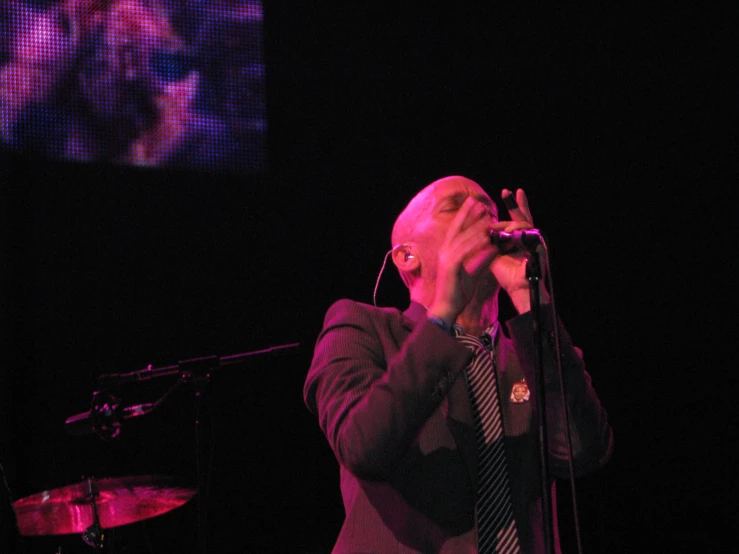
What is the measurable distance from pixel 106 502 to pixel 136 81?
1837 mm

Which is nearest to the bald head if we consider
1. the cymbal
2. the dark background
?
the cymbal

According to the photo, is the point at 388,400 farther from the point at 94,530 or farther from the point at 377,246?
the point at 377,246

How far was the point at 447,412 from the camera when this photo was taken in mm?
1738

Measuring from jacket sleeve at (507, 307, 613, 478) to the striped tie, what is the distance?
0.10 metres

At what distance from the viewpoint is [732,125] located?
Answer: 12.7 ft

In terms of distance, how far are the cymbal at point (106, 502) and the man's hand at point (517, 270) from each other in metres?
1.58

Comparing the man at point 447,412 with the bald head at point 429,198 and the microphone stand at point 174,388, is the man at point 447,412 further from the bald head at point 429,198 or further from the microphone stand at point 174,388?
the microphone stand at point 174,388

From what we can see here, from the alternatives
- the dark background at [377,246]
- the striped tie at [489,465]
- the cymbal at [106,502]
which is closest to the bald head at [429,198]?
the striped tie at [489,465]

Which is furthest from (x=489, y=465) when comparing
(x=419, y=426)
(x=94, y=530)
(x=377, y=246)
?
(x=377, y=246)

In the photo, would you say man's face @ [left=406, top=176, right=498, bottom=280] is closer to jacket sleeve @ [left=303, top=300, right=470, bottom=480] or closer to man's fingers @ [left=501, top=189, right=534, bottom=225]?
man's fingers @ [left=501, top=189, right=534, bottom=225]

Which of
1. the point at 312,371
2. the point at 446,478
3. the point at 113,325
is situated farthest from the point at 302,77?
the point at 446,478

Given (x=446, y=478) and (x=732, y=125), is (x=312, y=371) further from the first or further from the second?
(x=732, y=125)

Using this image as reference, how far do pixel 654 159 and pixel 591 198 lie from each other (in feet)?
1.18

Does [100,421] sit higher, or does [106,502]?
[100,421]
